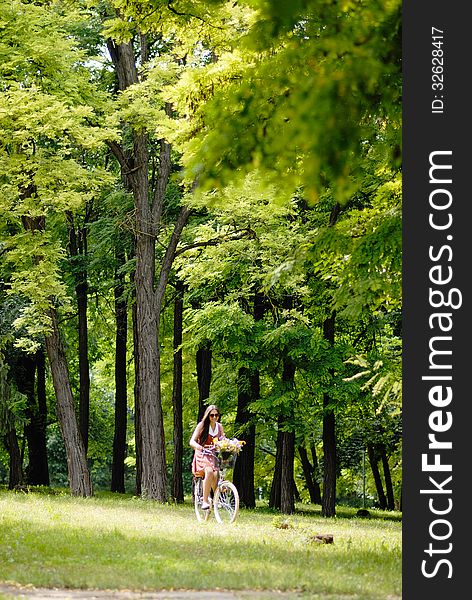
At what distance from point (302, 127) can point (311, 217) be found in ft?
54.7

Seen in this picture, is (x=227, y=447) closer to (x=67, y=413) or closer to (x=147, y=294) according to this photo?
(x=147, y=294)

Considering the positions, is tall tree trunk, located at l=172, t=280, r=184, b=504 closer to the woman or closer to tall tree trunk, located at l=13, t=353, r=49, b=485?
tall tree trunk, located at l=13, t=353, r=49, b=485

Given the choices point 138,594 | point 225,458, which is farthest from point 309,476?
point 138,594

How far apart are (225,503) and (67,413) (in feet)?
26.9

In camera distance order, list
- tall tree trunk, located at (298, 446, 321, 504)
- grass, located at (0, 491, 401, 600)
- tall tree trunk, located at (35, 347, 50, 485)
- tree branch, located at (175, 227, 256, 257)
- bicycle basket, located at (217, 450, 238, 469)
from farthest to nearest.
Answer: tall tree trunk, located at (298, 446, 321, 504), tall tree trunk, located at (35, 347, 50, 485), tree branch, located at (175, 227, 256, 257), bicycle basket, located at (217, 450, 238, 469), grass, located at (0, 491, 401, 600)

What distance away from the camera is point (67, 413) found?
879 inches

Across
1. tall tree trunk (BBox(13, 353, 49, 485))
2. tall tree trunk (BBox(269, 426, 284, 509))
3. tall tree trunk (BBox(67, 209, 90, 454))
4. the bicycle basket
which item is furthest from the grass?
tall tree trunk (BBox(13, 353, 49, 485))

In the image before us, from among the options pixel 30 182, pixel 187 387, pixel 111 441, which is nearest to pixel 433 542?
pixel 30 182

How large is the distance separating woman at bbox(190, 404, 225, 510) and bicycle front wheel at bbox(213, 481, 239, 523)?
0.42ft

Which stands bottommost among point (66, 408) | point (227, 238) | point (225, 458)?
point (225, 458)

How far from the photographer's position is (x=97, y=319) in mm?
33500

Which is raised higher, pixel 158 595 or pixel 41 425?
pixel 41 425

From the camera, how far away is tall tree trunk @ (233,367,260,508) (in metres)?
25.8

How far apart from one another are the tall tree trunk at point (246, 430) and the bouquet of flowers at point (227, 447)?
31.9 ft
